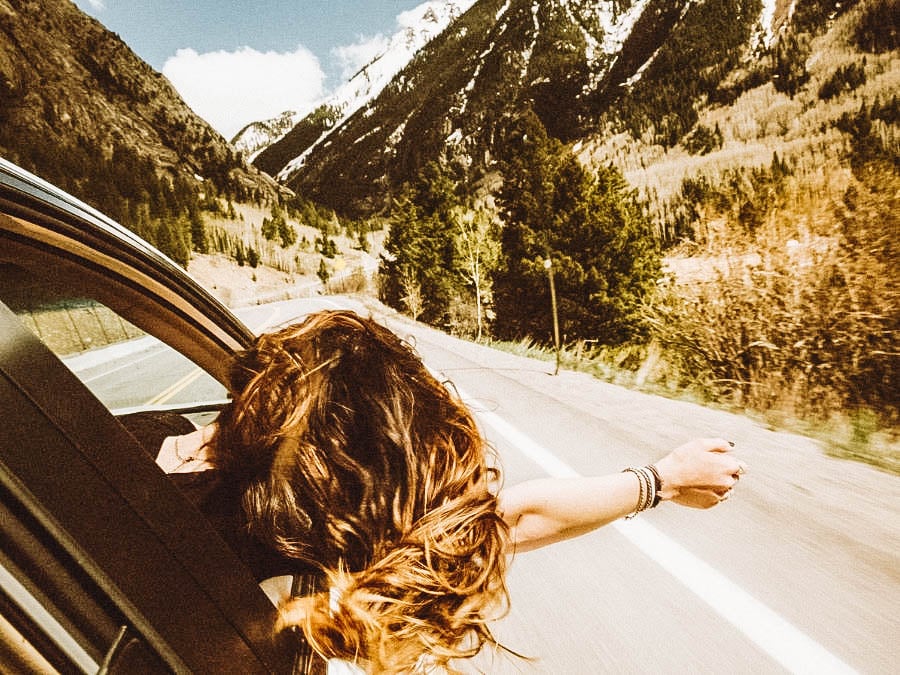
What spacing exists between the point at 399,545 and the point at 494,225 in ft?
81.5

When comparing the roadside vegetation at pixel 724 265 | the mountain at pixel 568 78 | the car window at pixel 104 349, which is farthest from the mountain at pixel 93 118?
the car window at pixel 104 349

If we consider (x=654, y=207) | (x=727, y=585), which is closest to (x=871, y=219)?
(x=727, y=585)

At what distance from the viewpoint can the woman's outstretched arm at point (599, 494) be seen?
4.12 ft

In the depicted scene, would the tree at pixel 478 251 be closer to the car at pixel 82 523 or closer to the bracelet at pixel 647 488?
the bracelet at pixel 647 488

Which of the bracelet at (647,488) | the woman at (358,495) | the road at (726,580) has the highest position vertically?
the woman at (358,495)

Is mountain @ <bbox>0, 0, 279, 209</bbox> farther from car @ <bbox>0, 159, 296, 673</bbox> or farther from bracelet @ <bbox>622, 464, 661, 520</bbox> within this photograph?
bracelet @ <bbox>622, 464, 661, 520</bbox>

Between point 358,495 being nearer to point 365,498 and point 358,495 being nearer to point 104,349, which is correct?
point 365,498

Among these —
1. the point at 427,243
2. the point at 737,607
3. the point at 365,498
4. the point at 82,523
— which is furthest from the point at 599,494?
the point at 427,243

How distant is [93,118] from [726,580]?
12601cm

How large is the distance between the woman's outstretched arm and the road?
27 cm

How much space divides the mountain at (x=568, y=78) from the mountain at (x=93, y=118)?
49649 millimetres

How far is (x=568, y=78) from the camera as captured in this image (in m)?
129

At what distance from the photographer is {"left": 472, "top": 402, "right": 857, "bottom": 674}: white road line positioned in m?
1.82

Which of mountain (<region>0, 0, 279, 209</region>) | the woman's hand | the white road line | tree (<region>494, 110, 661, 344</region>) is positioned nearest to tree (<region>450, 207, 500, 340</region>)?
tree (<region>494, 110, 661, 344</region>)
